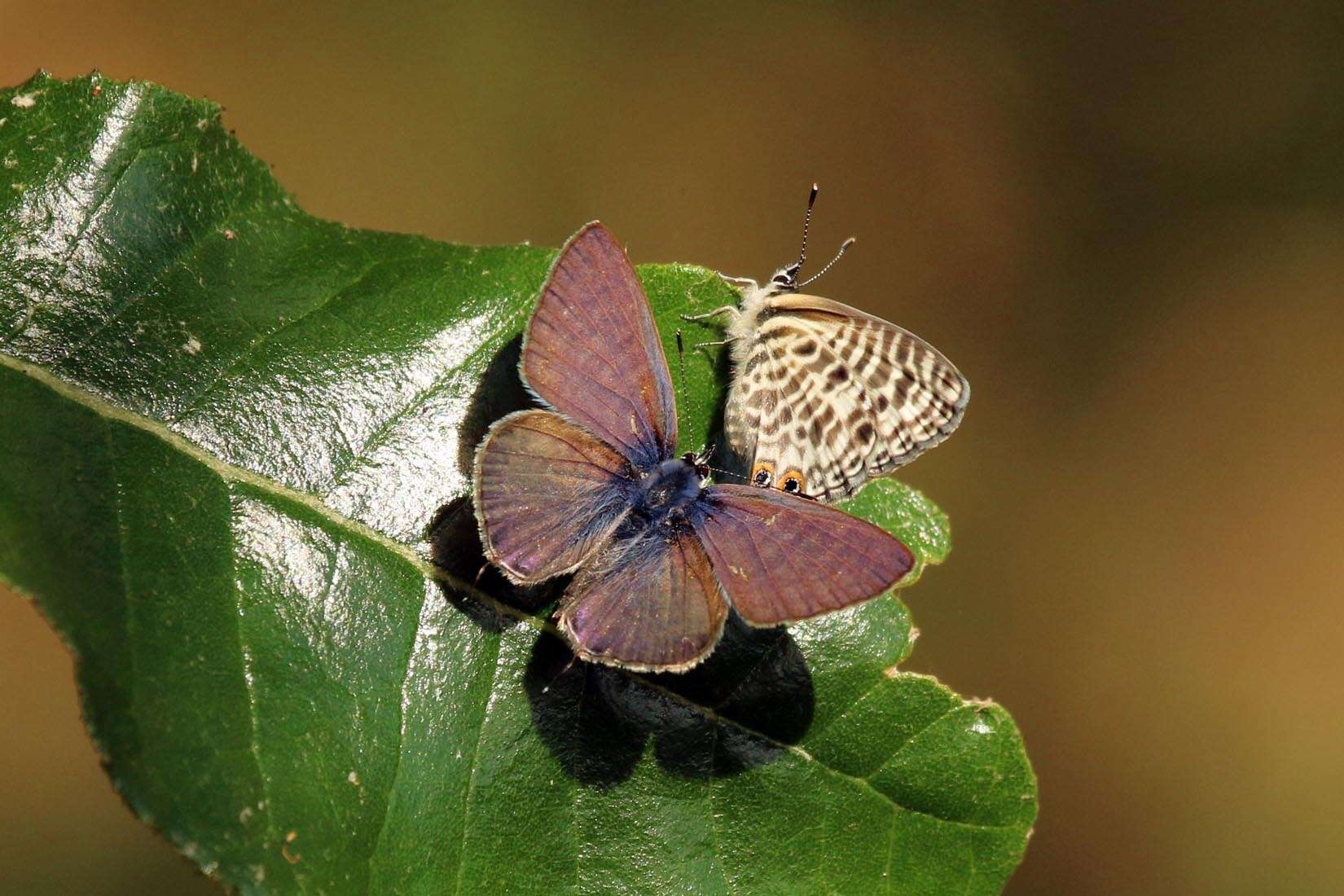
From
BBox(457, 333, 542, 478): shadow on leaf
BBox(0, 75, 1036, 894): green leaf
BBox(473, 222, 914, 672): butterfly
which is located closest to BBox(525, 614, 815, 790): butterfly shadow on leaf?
BBox(0, 75, 1036, 894): green leaf

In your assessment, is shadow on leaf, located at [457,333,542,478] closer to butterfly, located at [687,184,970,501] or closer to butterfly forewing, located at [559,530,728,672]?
butterfly forewing, located at [559,530,728,672]

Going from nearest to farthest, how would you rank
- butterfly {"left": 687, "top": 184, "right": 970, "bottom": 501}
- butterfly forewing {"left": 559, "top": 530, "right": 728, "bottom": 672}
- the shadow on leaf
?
butterfly forewing {"left": 559, "top": 530, "right": 728, "bottom": 672} → the shadow on leaf → butterfly {"left": 687, "top": 184, "right": 970, "bottom": 501}

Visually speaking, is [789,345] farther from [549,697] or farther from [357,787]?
[357,787]

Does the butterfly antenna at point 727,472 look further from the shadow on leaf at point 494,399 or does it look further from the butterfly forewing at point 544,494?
the shadow on leaf at point 494,399

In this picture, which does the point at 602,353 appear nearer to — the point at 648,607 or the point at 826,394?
the point at 648,607

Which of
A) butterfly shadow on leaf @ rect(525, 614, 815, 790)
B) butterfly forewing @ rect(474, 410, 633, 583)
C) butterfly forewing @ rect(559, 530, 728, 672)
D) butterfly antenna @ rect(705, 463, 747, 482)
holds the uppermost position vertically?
butterfly antenna @ rect(705, 463, 747, 482)

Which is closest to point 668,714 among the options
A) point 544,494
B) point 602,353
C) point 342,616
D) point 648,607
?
point 648,607
